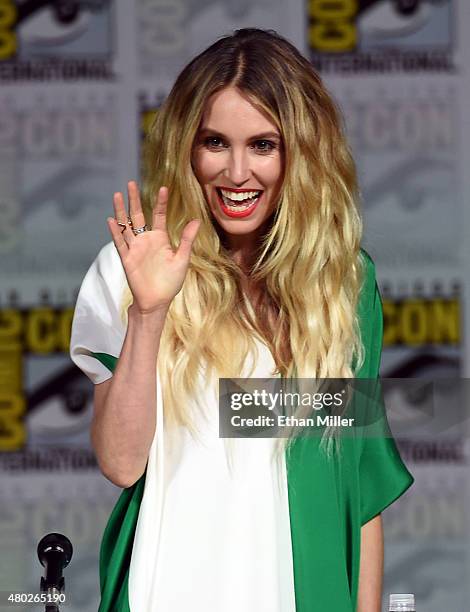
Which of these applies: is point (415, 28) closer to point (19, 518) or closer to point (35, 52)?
point (35, 52)

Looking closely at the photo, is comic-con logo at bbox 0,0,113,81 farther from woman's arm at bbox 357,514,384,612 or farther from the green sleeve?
woman's arm at bbox 357,514,384,612

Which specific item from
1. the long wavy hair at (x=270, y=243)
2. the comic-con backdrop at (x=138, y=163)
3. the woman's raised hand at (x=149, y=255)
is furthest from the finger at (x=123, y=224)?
the comic-con backdrop at (x=138, y=163)

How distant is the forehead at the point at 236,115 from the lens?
1.63m

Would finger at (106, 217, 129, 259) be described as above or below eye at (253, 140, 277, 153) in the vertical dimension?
below

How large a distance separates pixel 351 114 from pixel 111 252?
0.89m

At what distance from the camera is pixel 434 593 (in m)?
2.33

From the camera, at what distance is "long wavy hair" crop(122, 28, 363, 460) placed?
1.64 metres

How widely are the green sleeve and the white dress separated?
0.54ft

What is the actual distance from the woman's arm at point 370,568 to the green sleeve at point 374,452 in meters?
0.02

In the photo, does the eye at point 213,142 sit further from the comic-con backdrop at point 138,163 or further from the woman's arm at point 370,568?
the comic-con backdrop at point 138,163

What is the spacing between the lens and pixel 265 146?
1.66 meters

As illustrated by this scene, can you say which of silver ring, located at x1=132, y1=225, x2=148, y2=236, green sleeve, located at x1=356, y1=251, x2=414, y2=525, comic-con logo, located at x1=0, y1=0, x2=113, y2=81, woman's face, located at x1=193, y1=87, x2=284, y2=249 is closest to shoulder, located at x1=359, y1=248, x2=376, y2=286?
green sleeve, located at x1=356, y1=251, x2=414, y2=525

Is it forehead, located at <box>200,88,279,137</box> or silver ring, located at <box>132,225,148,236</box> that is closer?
silver ring, located at <box>132,225,148,236</box>

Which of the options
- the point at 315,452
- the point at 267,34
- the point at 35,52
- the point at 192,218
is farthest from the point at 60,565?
the point at 35,52
